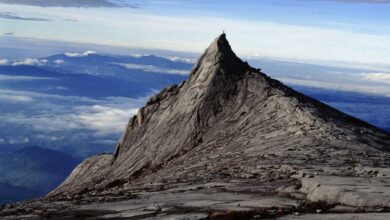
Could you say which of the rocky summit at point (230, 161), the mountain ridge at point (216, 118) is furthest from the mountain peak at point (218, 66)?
the rocky summit at point (230, 161)

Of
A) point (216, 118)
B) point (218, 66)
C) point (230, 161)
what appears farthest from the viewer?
point (218, 66)

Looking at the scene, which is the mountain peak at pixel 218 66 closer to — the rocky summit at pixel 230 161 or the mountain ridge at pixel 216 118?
the mountain ridge at pixel 216 118

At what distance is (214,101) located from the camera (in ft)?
252

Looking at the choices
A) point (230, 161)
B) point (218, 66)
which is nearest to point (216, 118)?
point (218, 66)

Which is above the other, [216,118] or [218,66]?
[218,66]

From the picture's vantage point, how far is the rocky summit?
30109 mm

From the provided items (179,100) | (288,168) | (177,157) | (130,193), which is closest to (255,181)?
(288,168)

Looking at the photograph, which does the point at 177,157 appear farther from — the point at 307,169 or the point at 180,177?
the point at 307,169

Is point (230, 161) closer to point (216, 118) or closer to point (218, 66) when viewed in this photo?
point (216, 118)

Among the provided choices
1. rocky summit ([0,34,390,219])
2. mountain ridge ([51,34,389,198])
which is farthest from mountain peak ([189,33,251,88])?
rocky summit ([0,34,390,219])

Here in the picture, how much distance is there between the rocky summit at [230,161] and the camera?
98.8ft

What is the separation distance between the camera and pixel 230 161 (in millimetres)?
53469

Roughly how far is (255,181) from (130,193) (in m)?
8.53

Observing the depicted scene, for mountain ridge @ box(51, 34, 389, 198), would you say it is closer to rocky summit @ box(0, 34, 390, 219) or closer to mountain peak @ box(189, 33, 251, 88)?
mountain peak @ box(189, 33, 251, 88)
